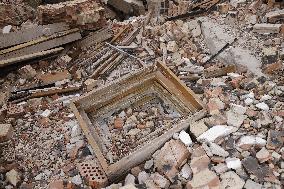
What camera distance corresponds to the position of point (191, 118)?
14.5 ft

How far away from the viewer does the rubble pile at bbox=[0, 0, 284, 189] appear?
402 cm

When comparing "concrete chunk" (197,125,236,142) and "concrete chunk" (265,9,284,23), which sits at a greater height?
"concrete chunk" (265,9,284,23)

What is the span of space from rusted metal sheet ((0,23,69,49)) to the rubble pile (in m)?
0.02

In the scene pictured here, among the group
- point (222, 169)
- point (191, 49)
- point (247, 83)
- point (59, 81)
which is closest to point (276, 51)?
point (247, 83)

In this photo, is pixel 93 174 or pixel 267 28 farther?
pixel 267 28

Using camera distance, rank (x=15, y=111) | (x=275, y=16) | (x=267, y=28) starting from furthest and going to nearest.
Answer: (x=275, y=16) < (x=267, y=28) < (x=15, y=111)

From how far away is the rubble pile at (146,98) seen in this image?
13.2 ft

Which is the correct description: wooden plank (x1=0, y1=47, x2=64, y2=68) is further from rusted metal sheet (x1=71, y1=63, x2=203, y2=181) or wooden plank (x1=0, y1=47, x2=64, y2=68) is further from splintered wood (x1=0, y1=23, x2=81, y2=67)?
rusted metal sheet (x1=71, y1=63, x2=203, y2=181)

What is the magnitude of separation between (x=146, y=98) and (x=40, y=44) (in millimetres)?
2324

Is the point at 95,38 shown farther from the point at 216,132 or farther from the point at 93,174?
the point at 216,132

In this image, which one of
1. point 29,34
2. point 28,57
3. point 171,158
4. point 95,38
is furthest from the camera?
point 95,38

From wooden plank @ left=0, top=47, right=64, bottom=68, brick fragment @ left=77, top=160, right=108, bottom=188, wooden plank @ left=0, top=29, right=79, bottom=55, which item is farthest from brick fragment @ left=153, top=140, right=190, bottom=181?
wooden plank @ left=0, top=29, right=79, bottom=55

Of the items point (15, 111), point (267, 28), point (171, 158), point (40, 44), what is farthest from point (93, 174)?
point (267, 28)

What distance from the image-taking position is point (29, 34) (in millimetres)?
5953
